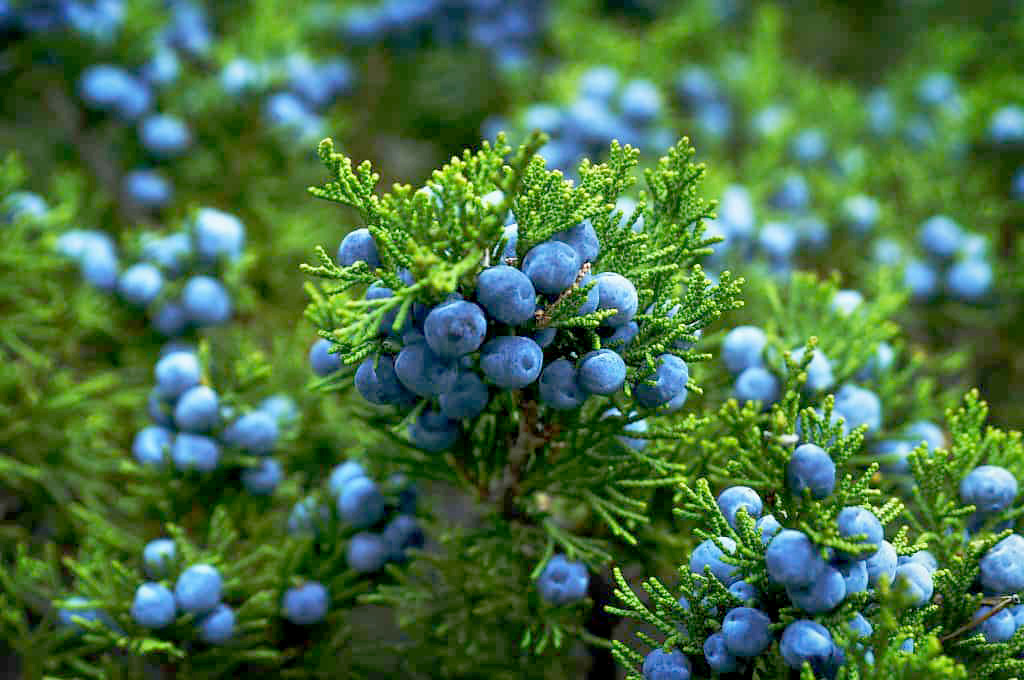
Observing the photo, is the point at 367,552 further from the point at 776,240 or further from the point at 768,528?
the point at 776,240

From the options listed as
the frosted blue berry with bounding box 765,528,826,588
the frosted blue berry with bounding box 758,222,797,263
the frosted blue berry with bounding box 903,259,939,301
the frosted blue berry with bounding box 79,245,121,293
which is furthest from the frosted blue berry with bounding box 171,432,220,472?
the frosted blue berry with bounding box 903,259,939,301

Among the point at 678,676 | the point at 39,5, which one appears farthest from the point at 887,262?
the point at 39,5

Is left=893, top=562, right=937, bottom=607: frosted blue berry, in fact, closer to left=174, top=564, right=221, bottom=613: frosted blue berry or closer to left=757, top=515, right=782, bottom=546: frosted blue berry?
left=757, top=515, right=782, bottom=546: frosted blue berry

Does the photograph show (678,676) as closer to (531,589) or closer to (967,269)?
(531,589)

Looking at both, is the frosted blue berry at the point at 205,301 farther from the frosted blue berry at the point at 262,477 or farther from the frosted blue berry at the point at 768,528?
the frosted blue berry at the point at 768,528

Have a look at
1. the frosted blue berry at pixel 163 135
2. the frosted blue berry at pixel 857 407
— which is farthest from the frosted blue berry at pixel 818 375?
the frosted blue berry at pixel 163 135

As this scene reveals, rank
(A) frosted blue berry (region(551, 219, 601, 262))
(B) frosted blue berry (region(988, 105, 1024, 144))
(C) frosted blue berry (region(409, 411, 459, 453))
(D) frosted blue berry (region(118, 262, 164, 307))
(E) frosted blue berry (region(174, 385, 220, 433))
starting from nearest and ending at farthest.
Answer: (A) frosted blue berry (region(551, 219, 601, 262)), (C) frosted blue berry (region(409, 411, 459, 453)), (E) frosted blue berry (region(174, 385, 220, 433)), (D) frosted blue berry (region(118, 262, 164, 307)), (B) frosted blue berry (region(988, 105, 1024, 144))
